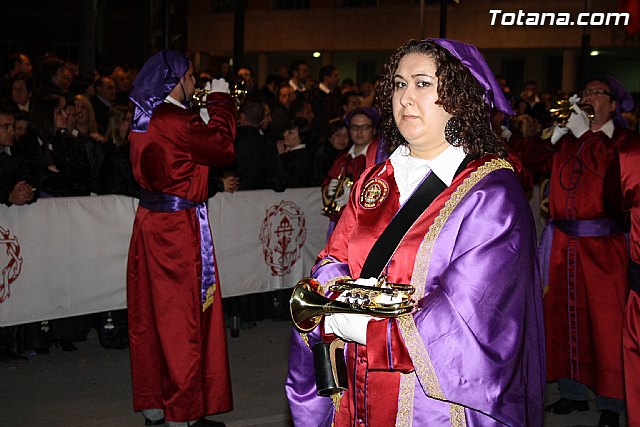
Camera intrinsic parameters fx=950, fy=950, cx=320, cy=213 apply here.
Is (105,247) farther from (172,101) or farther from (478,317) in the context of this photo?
(478,317)

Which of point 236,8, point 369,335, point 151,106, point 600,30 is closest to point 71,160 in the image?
point 151,106

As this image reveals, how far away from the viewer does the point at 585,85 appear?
7.04 meters

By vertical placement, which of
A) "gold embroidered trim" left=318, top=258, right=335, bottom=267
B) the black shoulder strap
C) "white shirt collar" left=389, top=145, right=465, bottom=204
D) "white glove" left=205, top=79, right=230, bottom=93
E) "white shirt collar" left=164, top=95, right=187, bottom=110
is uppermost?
"white glove" left=205, top=79, right=230, bottom=93

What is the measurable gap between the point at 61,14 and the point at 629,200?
3154 centimetres

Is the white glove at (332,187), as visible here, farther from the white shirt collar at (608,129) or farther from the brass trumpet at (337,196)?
the white shirt collar at (608,129)

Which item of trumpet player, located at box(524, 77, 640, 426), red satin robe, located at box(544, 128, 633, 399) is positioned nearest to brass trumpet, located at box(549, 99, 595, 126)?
trumpet player, located at box(524, 77, 640, 426)

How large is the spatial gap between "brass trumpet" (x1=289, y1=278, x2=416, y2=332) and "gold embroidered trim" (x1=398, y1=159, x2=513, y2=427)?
9 centimetres

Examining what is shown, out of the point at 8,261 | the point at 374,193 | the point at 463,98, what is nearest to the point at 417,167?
the point at 374,193

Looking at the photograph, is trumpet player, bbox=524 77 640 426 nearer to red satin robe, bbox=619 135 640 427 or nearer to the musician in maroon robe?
red satin robe, bbox=619 135 640 427

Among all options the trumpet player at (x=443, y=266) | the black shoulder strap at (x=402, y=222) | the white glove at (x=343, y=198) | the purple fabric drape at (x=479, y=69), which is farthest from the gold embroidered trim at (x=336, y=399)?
the white glove at (x=343, y=198)

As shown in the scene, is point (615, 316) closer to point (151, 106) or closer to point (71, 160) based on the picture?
point (151, 106)

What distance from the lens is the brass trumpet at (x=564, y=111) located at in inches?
269

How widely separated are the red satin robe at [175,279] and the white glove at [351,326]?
2.96 metres

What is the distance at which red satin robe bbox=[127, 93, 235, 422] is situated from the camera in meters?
6.04
